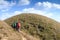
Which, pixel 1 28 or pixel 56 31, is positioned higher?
pixel 1 28

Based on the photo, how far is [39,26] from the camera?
3469 centimetres

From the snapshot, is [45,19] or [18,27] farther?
[45,19]

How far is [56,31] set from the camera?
1356 inches

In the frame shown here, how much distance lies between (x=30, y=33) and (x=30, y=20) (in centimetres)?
408

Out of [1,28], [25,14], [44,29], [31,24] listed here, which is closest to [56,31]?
[44,29]

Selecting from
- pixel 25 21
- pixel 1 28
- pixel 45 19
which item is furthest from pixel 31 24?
pixel 1 28

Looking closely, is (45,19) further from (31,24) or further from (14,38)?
(14,38)

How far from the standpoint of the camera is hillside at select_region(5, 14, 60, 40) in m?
32.9

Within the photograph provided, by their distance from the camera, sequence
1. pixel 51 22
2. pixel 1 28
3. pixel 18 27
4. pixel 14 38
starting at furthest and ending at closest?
pixel 51 22 < pixel 18 27 < pixel 1 28 < pixel 14 38

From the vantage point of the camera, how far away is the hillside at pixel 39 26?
32875 mm

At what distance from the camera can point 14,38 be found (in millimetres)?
25312

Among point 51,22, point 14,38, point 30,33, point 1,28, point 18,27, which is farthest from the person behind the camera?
point 51,22

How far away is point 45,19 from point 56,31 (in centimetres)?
420

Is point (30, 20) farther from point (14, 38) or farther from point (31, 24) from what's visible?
point (14, 38)
